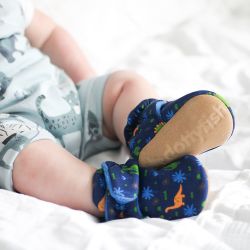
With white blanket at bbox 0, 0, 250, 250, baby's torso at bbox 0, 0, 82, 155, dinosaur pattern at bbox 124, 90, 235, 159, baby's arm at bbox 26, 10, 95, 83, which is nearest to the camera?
white blanket at bbox 0, 0, 250, 250

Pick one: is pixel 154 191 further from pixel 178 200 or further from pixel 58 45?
pixel 58 45

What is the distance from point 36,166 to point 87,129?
0.21m

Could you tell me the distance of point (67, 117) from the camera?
809mm

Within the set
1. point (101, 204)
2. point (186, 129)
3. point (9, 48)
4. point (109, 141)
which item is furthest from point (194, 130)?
point (9, 48)

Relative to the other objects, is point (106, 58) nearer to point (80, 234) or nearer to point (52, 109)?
point (52, 109)

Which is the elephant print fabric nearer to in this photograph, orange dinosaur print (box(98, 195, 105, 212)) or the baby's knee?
the baby's knee

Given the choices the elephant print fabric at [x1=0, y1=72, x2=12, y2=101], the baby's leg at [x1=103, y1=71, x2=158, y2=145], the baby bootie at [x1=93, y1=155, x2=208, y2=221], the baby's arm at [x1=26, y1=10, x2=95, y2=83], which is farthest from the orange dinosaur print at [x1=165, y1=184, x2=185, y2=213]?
the baby's arm at [x1=26, y1=10, x2=95, y2=83]

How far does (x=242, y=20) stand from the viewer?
128 cm

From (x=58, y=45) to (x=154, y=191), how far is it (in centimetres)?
50

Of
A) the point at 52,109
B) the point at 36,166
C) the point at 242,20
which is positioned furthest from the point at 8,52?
the point at 242,20

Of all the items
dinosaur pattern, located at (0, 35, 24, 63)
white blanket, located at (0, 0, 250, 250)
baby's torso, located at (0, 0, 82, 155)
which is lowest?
white blanket, located at (0, 0, 250, 250)

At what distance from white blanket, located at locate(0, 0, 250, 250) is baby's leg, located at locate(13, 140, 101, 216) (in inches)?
1.1

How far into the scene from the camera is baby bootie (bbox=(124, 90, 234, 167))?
2.04 feet

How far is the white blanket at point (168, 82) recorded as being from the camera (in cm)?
54
